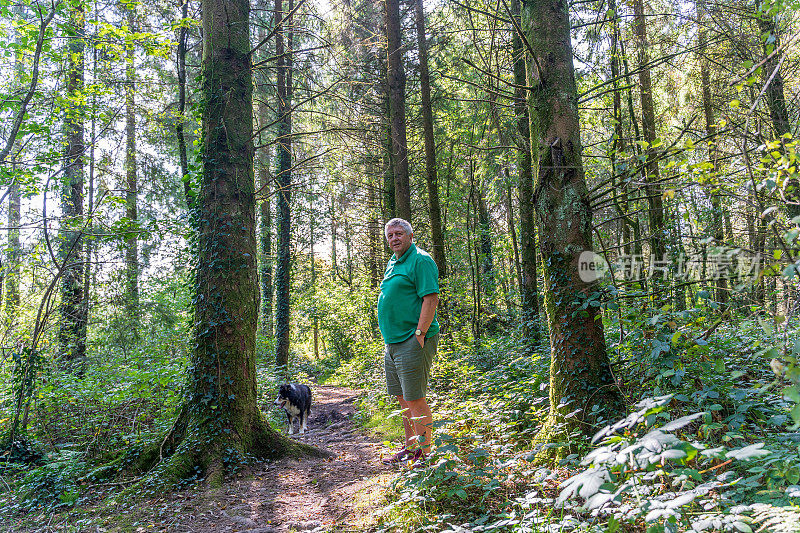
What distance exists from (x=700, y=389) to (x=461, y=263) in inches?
584

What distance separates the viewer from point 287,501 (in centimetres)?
408

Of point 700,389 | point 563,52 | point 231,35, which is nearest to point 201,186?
point 231,35

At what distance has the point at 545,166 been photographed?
3.91m

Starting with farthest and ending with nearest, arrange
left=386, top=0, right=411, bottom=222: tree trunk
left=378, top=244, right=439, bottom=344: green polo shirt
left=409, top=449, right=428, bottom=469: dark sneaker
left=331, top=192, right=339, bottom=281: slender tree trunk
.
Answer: left=331, top=192, right=339, bottom=281: slender tree trunk < left=386, top=0, right=411, bottom=222: tree trunk < left=378, top=244, right=439, bottom=344: green polo shirt < left=409, top=449, right=428, bottom=469: dark sneaker

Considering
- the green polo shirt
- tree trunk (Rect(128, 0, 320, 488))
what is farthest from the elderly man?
tree trunk (Rect(128, 0, 320, 488))

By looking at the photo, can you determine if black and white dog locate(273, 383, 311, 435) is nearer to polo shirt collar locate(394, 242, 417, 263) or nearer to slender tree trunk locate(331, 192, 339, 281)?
polo shirt collar locate(394, 242, 417, 263)

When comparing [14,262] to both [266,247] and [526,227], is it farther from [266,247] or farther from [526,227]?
[526,227]

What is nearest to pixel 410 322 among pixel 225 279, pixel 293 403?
pixel 225 279

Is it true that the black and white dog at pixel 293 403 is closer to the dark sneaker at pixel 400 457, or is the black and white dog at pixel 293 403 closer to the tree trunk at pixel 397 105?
the dark sneaker at pixel 400 457

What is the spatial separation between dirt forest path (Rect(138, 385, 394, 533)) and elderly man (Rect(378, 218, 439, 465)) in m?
0.55

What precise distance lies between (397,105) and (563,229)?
6.82 meters

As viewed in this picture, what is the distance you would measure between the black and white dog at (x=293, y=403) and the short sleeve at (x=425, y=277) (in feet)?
14.9

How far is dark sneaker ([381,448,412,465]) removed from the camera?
12.8 feet

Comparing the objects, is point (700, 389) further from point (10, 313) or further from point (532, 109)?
point (10, 313)
